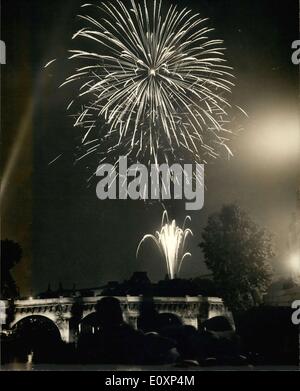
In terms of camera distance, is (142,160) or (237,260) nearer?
(142,160)

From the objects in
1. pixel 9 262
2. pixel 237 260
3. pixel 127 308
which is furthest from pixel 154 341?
pixel 237 260

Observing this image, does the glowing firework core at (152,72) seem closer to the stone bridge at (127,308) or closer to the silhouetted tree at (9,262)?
the silhouetted tree at (9,262)

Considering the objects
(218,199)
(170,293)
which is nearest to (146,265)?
(170,293)

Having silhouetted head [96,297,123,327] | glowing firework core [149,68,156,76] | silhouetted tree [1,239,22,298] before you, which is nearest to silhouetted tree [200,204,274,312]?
silhouetted head [96,297,123,327]

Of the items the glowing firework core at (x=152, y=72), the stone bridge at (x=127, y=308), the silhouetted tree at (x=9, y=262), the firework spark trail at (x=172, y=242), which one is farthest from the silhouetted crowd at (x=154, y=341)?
the glowing firework core at (x=152, y=72)

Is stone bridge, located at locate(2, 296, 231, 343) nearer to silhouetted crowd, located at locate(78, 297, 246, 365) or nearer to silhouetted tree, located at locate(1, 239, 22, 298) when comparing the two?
silhouetted crowd, located at locate(78, 297, 246, 365)

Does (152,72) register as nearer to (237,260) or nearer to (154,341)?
(237,260)
